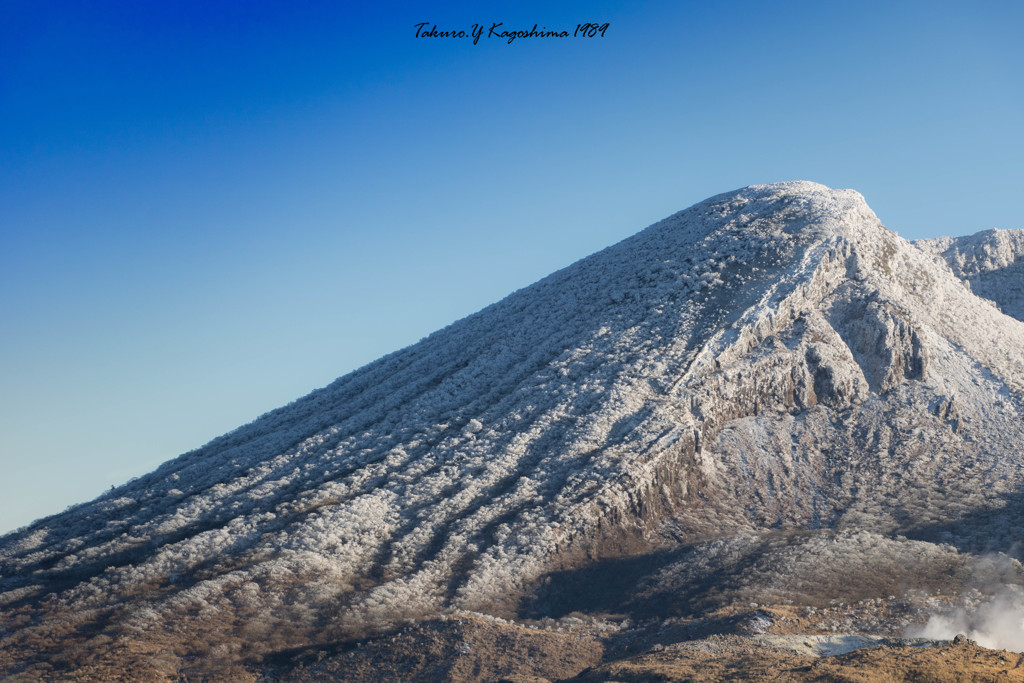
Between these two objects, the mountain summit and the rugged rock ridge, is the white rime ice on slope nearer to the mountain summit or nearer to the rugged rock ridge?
the mountain summit

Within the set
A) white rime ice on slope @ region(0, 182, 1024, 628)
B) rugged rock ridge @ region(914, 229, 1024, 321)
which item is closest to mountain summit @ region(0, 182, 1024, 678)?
white rime ice on slope @ region(0, 182, 1024, 628)

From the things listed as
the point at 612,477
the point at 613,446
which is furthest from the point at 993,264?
the point at 612,477

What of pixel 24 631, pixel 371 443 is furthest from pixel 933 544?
pixel 24 631

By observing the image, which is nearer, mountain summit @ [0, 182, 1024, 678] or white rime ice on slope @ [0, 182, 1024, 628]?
mountain summit @ [0, 182, 1024, 678]

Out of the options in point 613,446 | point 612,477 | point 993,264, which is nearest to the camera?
point 612,477

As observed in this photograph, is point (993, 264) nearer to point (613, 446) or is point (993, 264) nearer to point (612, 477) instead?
point (613, 446)

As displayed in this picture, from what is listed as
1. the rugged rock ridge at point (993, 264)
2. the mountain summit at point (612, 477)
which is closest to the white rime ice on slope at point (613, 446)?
the mountain summit at point (612, 477)

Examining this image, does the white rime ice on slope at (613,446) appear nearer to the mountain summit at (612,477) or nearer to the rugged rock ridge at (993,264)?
the mountain summit at (612,477)
